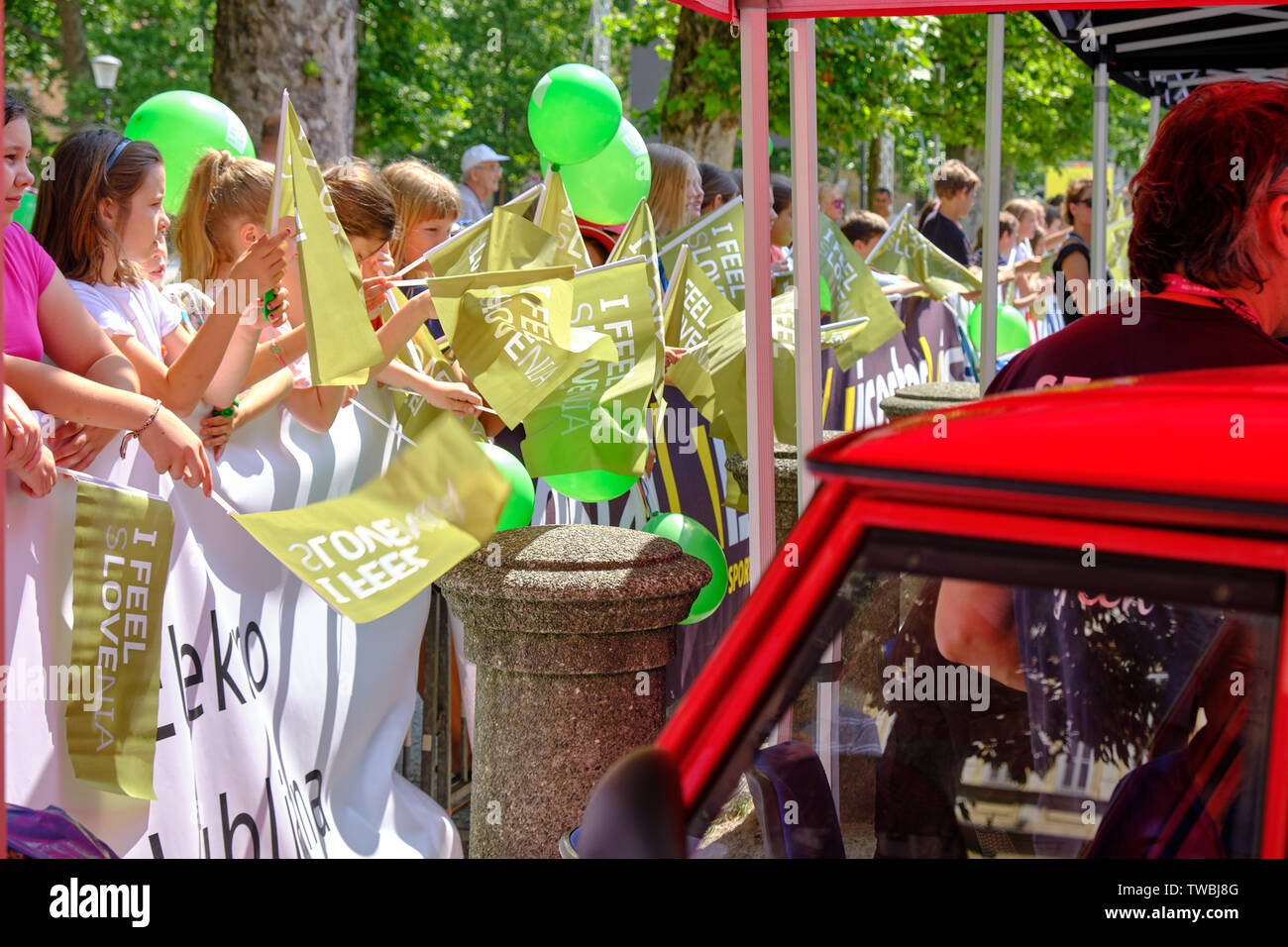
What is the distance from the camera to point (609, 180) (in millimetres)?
6121

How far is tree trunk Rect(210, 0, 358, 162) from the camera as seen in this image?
9.55 metres

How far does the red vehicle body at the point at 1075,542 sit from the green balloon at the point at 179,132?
437 centimetres

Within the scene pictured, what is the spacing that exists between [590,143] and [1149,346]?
3750mm

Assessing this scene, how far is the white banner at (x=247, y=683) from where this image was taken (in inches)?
119

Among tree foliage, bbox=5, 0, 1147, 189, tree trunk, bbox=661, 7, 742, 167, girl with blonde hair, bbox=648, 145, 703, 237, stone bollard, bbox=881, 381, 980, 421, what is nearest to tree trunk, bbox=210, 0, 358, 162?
tree foliage, bbox=5, 0, 1147, 189

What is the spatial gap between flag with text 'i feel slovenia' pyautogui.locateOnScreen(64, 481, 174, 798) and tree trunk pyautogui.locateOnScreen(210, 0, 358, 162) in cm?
679

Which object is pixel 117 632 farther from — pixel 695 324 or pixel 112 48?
pixel 112 48

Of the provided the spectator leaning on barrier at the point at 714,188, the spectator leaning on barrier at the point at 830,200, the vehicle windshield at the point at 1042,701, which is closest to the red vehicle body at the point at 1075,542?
the vehicle windshield at the point at 1042,701

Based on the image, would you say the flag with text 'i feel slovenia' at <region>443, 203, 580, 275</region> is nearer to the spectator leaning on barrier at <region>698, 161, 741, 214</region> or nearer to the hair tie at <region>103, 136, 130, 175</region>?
the hair tie at <region>103, 136, 130, 175</region>

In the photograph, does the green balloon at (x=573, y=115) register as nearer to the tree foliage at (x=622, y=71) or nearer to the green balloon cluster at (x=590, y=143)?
the green balloon cluster at (x=590, y=143)

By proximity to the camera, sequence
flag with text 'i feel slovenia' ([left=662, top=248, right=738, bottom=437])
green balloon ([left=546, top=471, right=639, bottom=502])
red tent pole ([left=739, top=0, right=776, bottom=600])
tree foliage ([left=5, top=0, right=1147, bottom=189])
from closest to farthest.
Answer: red tent pole ([left=739, top=0, right=776, bottom=600]), green balloon ([left=546, top=471, right=639, bottom=502]), flag with text 'i feel slovenia' ([left=662, top=248, right=738, bottom=437]), tree foliage ([left=5, top=0, right=1147, bottom=189])

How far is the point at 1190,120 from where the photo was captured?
2.70 m
